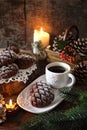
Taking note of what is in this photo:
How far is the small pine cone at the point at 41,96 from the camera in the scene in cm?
91

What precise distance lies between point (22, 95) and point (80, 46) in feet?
1.19

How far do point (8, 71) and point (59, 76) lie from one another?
0.61 ft

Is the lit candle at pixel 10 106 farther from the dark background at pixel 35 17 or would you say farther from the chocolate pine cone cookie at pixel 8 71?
the dark background at pixel 35 17

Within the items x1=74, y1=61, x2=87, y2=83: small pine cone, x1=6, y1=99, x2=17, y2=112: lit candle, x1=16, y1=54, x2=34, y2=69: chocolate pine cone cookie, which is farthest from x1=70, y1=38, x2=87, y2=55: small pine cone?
x1=6, y1=99, x2=17, y2=112: lit candle

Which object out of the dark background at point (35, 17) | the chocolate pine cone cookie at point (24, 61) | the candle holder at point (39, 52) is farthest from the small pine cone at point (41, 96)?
the dark background at point (35, 17)

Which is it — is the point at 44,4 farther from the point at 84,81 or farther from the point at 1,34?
the point at 84,81

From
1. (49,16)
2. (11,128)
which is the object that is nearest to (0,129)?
(11,128)

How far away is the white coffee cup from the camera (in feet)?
3.19

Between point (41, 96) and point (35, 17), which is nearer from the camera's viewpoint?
point (41, 96)

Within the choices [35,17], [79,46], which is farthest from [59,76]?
[35,17]

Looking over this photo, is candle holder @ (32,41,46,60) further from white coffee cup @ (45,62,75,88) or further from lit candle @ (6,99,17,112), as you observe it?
lit candle @ (6,99,17,112)

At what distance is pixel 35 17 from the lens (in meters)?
1.70

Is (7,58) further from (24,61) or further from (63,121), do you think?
(63,121)

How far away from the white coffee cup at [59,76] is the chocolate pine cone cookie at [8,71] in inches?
4.8
